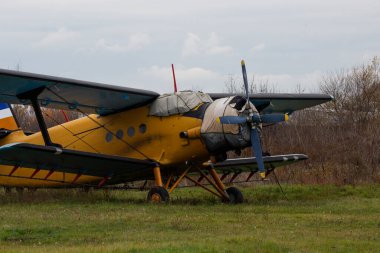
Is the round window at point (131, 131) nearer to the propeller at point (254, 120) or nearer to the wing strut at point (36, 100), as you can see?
the wing strut at point (36, 100)

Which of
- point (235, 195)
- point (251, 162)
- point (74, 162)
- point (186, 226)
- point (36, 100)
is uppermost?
point (36, 100)

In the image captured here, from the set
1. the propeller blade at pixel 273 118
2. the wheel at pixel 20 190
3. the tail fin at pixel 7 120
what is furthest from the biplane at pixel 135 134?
the tail fin at pixel 7 120

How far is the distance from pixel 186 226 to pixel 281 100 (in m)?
9.25

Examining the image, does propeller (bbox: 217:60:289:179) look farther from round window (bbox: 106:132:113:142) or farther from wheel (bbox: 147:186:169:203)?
round window (bbox: 106:132:113:142)

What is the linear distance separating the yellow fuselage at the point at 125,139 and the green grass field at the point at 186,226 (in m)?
1.21

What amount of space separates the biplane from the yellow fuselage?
0.08 feet

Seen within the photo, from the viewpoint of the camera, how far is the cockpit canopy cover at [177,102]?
1709 centimetres

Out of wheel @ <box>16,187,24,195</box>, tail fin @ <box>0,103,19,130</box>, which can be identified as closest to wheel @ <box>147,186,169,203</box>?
wheel @ <box>16,187,24,195</box>

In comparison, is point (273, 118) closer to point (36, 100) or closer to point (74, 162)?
point (74, 162)

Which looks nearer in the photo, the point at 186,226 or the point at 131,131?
the point at 186,226

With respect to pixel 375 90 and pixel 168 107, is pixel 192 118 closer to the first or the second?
pixel 168 107

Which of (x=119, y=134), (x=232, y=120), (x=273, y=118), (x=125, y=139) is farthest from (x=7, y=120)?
(x=273, y=118)

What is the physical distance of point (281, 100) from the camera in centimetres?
2030

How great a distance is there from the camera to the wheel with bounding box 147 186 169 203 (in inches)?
648
